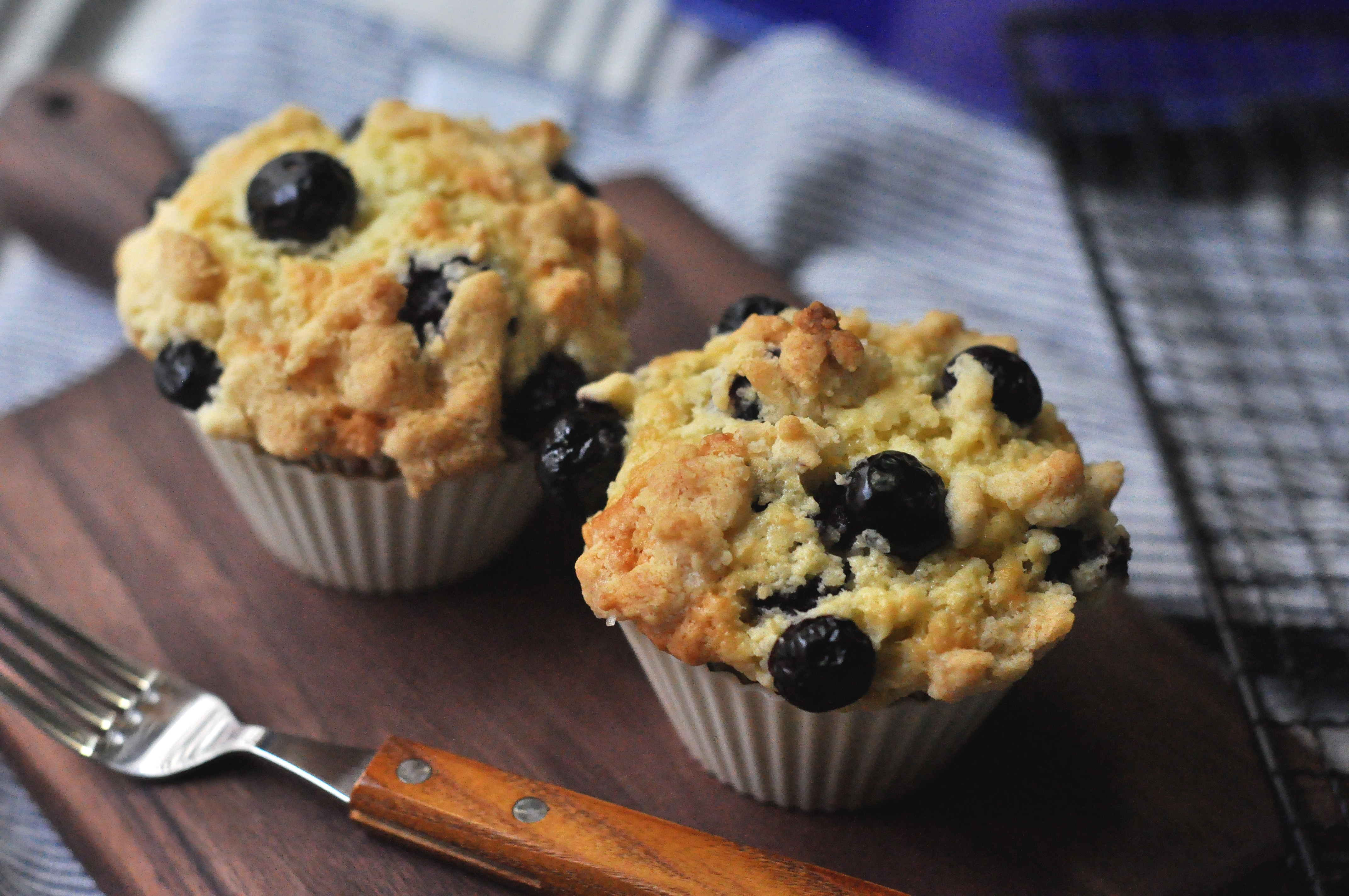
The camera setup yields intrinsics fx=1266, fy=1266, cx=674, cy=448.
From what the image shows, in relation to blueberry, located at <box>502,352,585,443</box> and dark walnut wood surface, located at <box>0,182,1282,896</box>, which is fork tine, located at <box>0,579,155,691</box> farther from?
blueberry, located at <box>502,352,585,443</box>

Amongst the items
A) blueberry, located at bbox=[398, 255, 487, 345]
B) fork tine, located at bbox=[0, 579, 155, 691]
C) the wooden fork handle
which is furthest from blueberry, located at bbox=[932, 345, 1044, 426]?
fork tine, located at bbox=[0, 579, 155, 691]

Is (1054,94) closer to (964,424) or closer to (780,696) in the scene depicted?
(964,424)

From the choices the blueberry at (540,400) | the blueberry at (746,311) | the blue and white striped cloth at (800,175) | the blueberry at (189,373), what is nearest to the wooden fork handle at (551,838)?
the blueberry at (540,400)

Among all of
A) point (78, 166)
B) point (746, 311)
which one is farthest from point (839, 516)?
point (78, 166)

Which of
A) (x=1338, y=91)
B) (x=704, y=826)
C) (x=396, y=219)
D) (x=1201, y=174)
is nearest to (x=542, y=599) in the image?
(x=704, y=826)

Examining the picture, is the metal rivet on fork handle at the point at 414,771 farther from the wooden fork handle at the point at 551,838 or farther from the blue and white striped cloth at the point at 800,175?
the blue and white striped cloth at the point at 800,175

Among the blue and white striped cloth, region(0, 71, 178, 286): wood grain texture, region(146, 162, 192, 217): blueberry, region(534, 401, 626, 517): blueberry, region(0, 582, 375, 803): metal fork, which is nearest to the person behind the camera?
region(534, 401, 626, 517): blueberry

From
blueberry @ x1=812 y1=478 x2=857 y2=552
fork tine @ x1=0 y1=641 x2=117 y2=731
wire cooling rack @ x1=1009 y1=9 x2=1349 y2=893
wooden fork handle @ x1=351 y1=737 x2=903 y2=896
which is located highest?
blueberry @ x1=812 y1=478 x2=857 y2=552

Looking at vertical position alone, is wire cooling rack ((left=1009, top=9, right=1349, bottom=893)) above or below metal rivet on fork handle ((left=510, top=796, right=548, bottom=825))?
below
